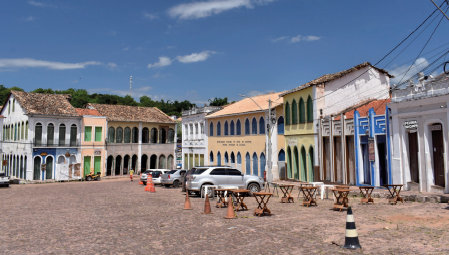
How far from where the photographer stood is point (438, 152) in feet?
56.0

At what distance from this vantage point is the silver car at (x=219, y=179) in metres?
19.3

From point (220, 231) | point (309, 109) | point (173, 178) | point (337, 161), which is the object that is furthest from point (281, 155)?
point (220, 231)

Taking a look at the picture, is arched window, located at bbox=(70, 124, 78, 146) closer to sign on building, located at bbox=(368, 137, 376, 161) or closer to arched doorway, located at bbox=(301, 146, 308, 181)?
arched doorway, located at bbox=(301, 146, 308, 181)

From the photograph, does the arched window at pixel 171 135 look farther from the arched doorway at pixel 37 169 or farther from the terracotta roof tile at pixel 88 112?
the arched doorway at pixel 37 169

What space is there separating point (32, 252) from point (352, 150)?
19.0 meters

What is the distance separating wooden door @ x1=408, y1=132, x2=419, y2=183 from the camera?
18.2 metres

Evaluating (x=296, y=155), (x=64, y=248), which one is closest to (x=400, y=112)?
(x=296, y=155)

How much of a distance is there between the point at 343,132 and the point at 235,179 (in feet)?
25.2

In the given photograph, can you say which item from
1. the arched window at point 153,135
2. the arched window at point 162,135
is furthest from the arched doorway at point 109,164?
the arched window at point 162,135

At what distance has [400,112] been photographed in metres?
18.5

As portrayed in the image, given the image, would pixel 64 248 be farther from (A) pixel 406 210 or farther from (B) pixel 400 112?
(B) pixel 400 112

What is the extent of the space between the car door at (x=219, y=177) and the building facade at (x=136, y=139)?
29120 mm

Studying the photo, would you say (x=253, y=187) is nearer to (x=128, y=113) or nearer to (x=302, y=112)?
(x=302, y=112)

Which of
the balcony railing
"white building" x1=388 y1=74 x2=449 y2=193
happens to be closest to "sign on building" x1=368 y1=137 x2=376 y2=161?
"white building" x1=388 y1=74 x2=449 y2=193
